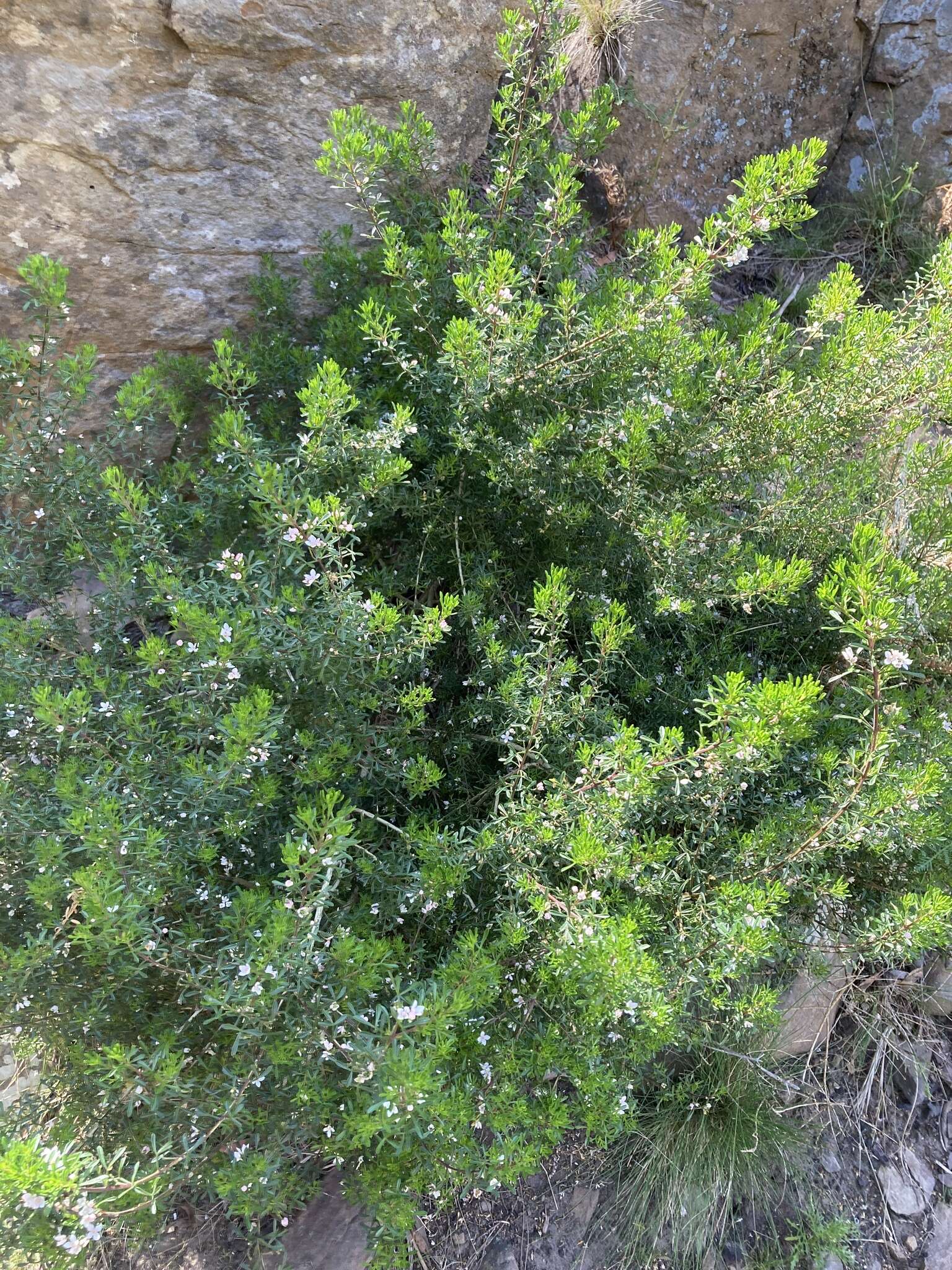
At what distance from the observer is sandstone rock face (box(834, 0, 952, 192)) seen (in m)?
4.70

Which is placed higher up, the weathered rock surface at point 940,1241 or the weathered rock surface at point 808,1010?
the weathered rock surface at point 808,1010

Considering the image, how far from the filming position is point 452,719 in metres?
2.67

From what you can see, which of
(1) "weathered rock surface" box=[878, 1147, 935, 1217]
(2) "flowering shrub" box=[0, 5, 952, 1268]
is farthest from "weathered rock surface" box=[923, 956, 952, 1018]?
(2) "flowering shrub" box=[0, 5, 952, 1268]

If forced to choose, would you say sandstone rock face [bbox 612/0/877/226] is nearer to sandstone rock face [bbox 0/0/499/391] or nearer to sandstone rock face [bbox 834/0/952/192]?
sandstone rock face [bbox 834/0/952/192]

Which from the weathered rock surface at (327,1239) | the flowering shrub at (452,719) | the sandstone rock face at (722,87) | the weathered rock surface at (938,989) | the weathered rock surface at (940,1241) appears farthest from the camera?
the sandstone rock face at (722,87)

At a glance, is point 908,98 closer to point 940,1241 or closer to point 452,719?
point 452,719

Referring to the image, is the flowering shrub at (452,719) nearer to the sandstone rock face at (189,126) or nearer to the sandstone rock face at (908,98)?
the sandstone rock face at (189,126)

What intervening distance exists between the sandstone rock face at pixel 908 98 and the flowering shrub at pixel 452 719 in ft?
10.0

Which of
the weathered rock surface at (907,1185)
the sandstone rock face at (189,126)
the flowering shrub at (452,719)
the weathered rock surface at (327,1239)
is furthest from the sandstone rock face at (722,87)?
the weathered rock surface at (327,1239)

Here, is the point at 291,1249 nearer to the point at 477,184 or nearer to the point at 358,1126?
the point at 358,1126

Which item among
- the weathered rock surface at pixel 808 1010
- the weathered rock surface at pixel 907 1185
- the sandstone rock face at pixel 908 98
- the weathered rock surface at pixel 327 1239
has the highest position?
the sandstone rock face at pixel 908 98

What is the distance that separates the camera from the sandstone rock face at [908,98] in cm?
470

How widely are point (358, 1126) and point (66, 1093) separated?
1056 millimetres

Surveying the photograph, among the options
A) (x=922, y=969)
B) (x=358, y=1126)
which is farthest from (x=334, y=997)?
(x=922, y=969)
